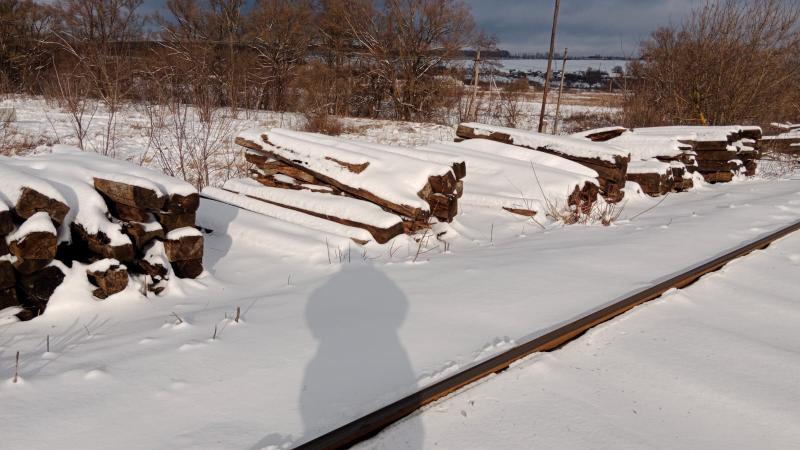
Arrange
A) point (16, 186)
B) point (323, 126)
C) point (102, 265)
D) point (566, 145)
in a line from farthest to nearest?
point (323, 126)
point (566, 145)
point (102, 265)
point (16, 186)

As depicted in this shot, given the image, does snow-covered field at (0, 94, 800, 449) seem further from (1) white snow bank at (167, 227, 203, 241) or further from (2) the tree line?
(2) the tree line

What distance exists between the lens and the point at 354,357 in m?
2.95

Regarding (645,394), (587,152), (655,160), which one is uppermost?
(587,152)

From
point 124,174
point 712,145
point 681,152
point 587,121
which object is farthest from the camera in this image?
point 587,121

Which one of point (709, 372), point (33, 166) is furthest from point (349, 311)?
point (33, 166)

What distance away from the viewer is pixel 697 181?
39.3 ft

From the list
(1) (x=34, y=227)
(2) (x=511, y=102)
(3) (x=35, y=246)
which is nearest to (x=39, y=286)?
(3) (x=35, y=246)

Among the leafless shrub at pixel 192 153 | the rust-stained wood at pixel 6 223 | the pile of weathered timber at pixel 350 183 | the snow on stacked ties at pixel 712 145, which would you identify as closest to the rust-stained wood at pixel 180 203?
the rust-stained wood at pixel 6 223

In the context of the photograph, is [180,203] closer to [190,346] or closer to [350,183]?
[190,346]

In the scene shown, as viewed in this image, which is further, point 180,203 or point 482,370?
point 180,203

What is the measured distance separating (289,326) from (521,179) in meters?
5.67

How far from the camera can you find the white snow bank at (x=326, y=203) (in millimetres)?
5781

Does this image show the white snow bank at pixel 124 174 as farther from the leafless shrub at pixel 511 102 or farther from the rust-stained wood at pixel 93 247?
the leafless shrub at pixel 511 102

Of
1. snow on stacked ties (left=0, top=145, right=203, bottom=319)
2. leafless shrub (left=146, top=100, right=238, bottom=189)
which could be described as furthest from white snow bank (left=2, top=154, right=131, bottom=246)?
leafless shrub (left=146, top=100, right=238, bottom=189)
